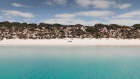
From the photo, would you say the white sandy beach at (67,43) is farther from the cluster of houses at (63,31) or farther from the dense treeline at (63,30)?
the cluster of houses at (63,31)

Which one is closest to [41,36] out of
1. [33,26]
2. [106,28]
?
[33,26]

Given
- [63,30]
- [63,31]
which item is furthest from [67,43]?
[63,30]

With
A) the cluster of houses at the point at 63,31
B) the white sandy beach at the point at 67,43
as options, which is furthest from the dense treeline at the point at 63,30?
the white sandy beach at the point at 67,43

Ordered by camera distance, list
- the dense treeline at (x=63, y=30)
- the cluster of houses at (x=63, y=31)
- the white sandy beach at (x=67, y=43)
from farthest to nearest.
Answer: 1. the cluster of houses at (x=63, y=31)
2. the dense treeline at (x=63, y=30)
3. the white sandy beach at (x=67, y=43)

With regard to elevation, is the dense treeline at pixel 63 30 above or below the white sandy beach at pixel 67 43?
above

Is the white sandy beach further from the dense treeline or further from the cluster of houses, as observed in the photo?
the cluster of houses

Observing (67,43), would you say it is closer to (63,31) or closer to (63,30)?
(63,31)

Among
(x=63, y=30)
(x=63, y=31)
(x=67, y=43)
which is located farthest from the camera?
(x=63, y=30)

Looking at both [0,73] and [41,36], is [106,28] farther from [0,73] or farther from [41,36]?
[0,73]

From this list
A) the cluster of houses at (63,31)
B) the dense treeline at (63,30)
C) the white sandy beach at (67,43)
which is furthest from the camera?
the cluster of houses at (63,31)

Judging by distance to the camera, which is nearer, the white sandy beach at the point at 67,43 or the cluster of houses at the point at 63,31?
the white sandy beach at the point at 67,43

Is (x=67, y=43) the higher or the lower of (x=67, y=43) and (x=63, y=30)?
the lower
